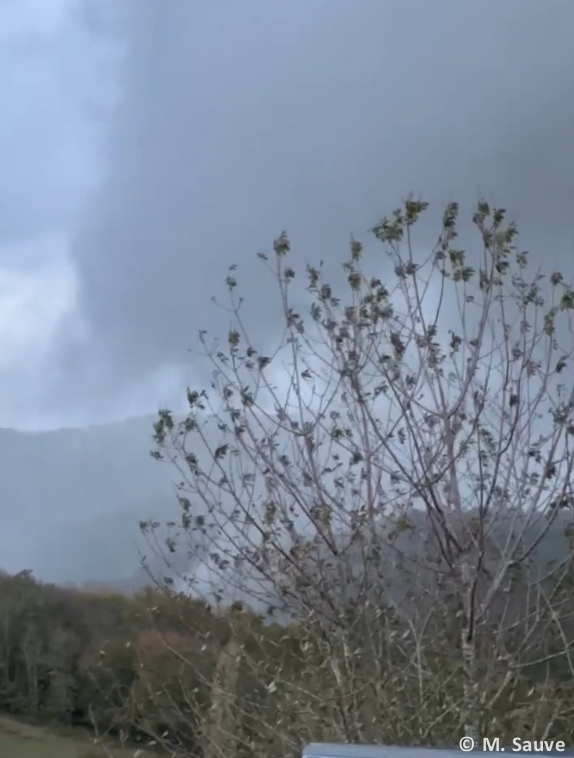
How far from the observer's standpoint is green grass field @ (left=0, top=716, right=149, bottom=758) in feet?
54.2

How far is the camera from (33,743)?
18938 mm

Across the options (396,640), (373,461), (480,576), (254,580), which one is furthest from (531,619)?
(254,580)

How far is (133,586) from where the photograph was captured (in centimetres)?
1029

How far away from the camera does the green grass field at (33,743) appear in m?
16.5

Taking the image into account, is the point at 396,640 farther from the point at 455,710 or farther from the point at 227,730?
the point at 227,730

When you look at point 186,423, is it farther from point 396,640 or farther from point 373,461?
point 396,640

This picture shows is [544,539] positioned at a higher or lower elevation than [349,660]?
higher

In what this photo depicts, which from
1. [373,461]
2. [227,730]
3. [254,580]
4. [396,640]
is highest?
[373,461]

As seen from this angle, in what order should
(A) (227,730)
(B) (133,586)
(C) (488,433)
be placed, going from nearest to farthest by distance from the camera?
(C) (488,433), (A) (227,730), (B) (133,586)

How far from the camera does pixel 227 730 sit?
28.6 feet

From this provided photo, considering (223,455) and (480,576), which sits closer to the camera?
(480,576)

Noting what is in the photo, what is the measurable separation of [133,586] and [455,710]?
13.0ft

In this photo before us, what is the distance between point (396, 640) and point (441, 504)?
1.07 metres

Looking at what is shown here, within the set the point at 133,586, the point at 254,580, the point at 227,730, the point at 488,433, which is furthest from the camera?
the point at 133,586
